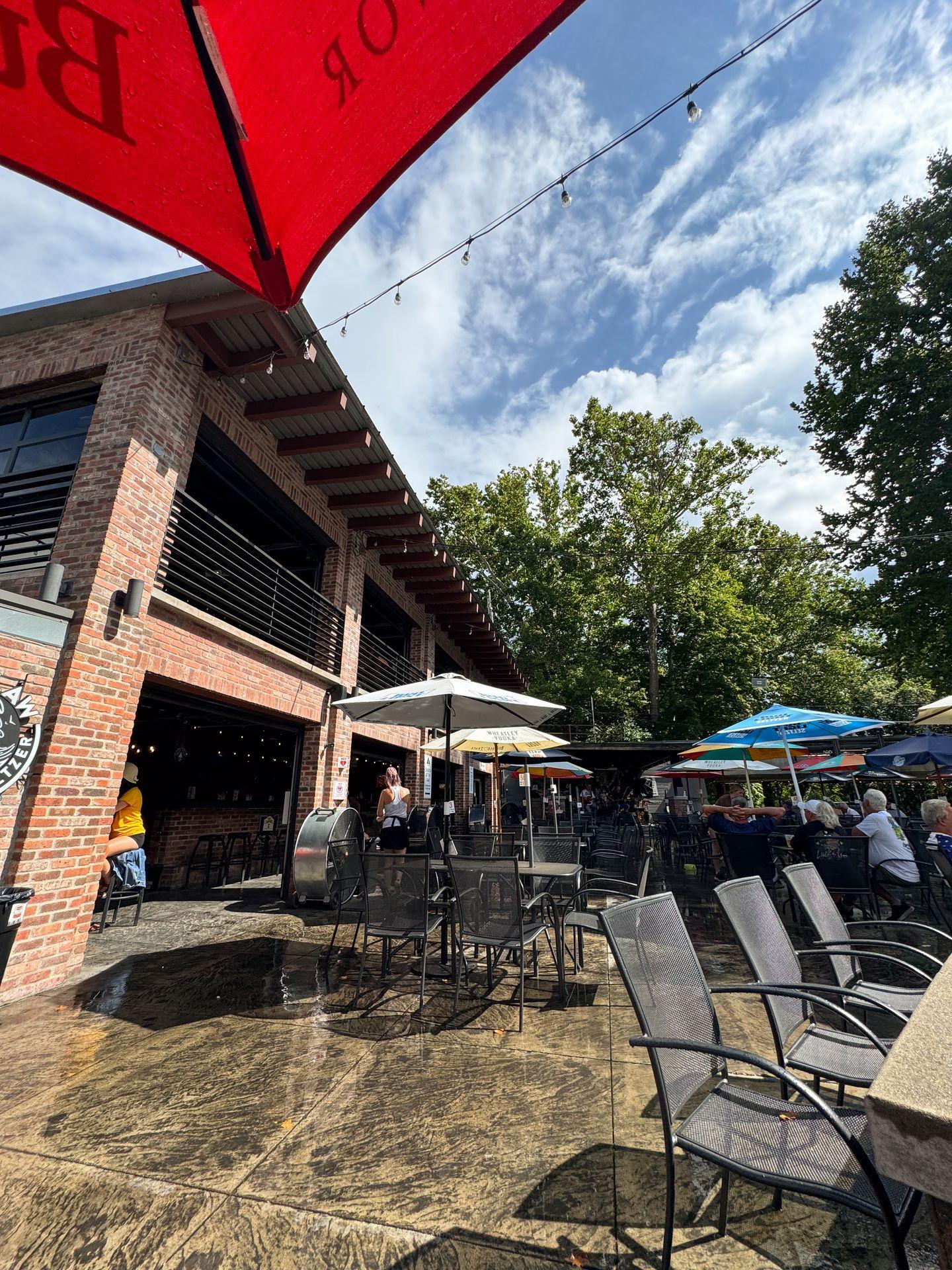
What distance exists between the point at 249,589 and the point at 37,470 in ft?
8.39

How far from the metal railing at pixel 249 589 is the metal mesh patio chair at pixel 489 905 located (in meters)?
4.02

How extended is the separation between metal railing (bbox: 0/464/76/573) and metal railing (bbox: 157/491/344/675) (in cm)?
107

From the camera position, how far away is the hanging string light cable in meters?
3.18

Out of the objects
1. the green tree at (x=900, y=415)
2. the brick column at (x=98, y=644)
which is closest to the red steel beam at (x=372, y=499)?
the brick column at (x=98, y=644)

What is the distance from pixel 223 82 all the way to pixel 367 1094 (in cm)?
391

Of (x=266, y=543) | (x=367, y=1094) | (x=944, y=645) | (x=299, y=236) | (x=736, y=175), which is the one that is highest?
(x=736, y=175)

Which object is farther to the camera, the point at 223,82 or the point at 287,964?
the point at 287,964

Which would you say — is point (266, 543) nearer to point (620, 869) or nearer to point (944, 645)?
point (620, 869)

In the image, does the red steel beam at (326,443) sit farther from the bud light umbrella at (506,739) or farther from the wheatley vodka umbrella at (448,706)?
the bud light umbrella at (506,739)

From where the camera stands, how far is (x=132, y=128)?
1.51 m

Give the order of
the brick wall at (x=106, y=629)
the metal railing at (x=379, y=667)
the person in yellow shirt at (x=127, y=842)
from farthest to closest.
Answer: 1. the metal railing at (x=379, y=667)
2. the person in yellow shirt at (x=127, y=842)
3. the brick wall at (x=106, y=629)

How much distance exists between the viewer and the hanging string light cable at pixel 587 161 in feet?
10.4

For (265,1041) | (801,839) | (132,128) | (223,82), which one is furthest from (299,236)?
(801,839)

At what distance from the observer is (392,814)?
7.17 meters
